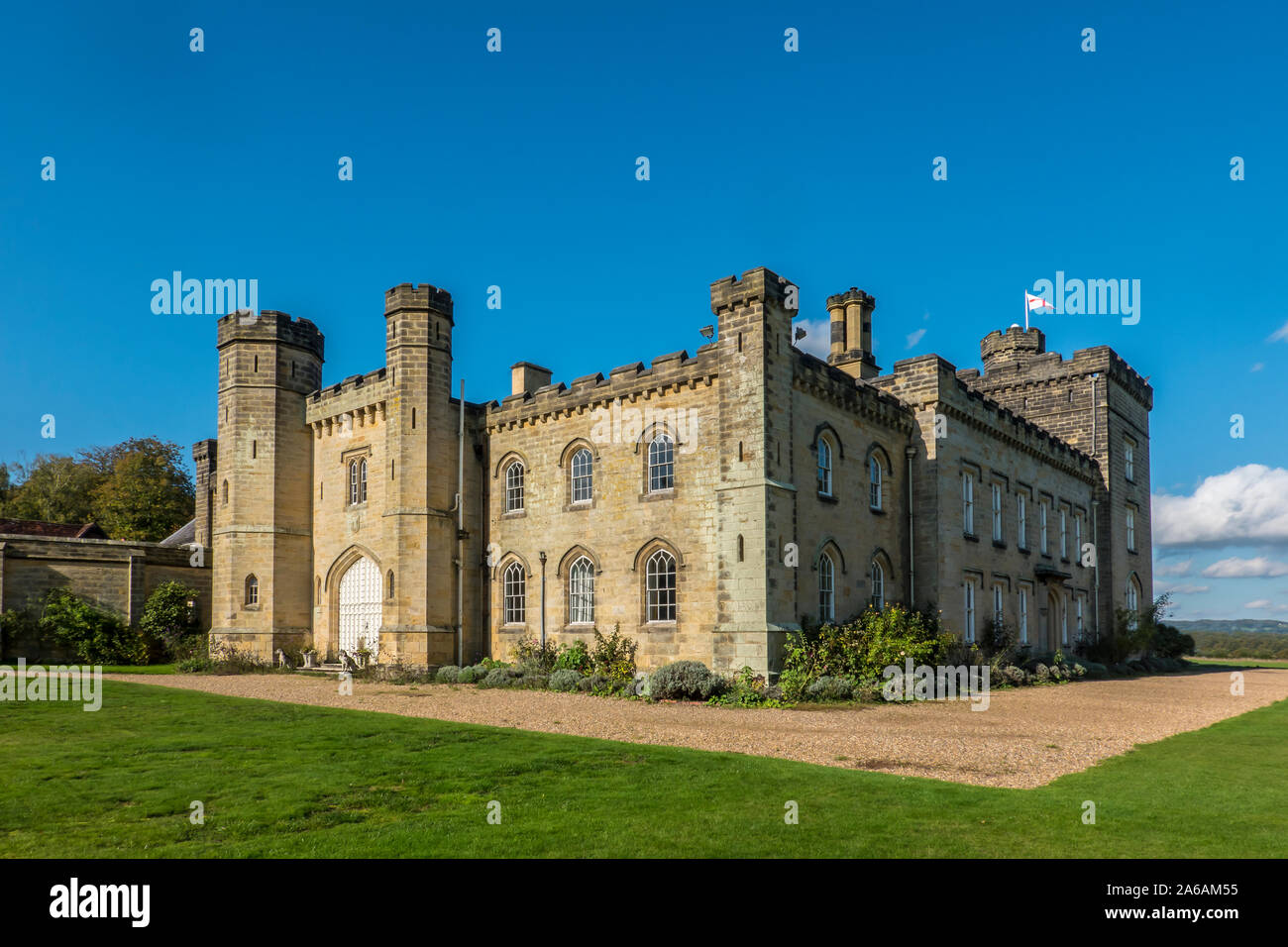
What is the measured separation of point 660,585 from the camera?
72.6 feet

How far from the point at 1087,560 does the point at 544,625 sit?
22.4m

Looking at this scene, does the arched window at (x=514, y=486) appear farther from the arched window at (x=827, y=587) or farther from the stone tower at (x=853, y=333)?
the stone tower at (x=853, y=333)

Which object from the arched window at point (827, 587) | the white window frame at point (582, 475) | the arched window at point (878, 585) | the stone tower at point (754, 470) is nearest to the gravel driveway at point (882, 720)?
the stone tower at point (754, 470)

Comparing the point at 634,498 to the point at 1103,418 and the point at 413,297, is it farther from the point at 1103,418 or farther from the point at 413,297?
the point at 1103,418

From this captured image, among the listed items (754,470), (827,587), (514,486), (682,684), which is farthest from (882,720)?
(514,486)

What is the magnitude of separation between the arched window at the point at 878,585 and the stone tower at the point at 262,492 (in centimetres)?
1735

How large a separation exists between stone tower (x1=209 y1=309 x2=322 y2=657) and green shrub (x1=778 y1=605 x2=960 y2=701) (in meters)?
16.7

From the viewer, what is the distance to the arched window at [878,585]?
2391cm

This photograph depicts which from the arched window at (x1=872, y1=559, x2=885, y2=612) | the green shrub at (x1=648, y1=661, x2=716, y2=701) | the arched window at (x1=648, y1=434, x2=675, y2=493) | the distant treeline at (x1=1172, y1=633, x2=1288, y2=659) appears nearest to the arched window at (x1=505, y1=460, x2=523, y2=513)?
the arched window at (x1=648, y1=434, x2=675, y2=493)

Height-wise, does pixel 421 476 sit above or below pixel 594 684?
above

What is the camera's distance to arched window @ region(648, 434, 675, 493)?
22.3 meters

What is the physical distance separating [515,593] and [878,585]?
9.91 meters
